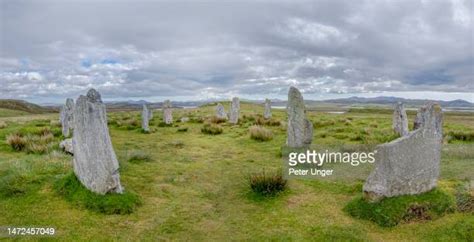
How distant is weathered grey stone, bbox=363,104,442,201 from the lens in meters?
10.0

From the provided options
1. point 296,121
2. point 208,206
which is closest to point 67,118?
point 296,121

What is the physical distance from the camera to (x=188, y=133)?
28.2 metres

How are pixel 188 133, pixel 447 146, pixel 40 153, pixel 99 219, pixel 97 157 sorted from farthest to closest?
pixel 188 133
pixel 447 146
pixel 40 153
pixel 97 157
pixel 99 219

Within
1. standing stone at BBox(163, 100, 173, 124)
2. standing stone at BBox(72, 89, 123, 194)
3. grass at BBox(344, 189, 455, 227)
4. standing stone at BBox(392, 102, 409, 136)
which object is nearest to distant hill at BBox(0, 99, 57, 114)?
standing stone at BBox(163, 100, 173, 124)

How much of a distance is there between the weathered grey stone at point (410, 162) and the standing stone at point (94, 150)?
22.4 feet

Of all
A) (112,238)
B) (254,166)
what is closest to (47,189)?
(112,238)

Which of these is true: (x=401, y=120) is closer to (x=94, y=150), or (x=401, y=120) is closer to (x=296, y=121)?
(x=296, y=121)

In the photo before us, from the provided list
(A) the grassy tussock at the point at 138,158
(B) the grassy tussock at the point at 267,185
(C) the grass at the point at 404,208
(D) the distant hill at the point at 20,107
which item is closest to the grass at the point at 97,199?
(B) the grassy tussock at the point at 267,185

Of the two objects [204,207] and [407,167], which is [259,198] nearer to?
[204,207]

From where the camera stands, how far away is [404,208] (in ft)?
32.3

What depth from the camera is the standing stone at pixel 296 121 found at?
18281 millimetres

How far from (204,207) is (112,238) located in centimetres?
287

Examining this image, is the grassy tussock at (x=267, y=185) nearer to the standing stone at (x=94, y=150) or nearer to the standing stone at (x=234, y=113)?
the standing stone at (x=94, y=150)

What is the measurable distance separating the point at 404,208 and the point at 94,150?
27.0 feet
